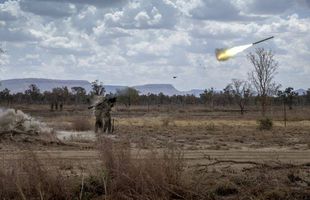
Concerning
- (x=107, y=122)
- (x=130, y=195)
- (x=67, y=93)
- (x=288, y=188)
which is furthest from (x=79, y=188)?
(x=67, y=93)

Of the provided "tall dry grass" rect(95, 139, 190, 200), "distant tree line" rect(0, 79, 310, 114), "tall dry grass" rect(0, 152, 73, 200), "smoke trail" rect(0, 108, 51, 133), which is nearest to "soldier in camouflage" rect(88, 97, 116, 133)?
"smoke trail" rect(0, 108, 51, 133)

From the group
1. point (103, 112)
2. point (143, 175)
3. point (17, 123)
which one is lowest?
point (143, 175)

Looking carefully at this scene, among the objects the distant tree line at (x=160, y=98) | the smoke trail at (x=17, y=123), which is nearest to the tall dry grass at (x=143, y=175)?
the smoke trail at (x=17, y=123)

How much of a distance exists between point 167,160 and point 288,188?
2.82 metres

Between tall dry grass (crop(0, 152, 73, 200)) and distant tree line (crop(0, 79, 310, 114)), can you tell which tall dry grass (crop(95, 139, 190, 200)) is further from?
distant tree line (crop(0, 79, 310, 114))

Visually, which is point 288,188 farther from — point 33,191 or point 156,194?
point 33,191

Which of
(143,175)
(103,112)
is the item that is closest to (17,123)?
(103,112)

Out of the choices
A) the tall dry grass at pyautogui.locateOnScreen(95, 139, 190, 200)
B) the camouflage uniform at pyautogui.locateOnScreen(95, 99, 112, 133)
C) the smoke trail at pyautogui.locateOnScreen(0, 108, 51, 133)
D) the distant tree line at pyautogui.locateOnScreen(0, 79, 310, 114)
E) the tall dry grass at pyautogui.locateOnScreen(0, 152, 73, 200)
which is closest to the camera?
the tall dry grass at pyautogui.locateOnScreen(95, 139, 190, 200)

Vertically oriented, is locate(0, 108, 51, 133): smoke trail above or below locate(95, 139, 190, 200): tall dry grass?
above

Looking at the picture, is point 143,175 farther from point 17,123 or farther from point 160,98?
point 160,98

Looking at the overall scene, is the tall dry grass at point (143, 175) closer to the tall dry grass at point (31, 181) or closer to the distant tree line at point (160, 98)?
the tall dry grass at point (31, 181)

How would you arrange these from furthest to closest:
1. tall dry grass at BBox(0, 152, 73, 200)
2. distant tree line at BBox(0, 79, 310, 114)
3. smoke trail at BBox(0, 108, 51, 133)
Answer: distant tree line at BBox(0, 79, 310, 114)
smoke trail at BBox(0, 108, 51, 133)
tall dry grass at BBox(0, 152, 73, 200)

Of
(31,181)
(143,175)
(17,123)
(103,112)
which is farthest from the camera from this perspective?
(103,112)

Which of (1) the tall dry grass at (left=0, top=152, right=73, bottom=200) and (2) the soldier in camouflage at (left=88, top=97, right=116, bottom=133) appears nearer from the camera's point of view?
(1) the tall dry grass at (left=0, top=152, right=73, bottom=200)
